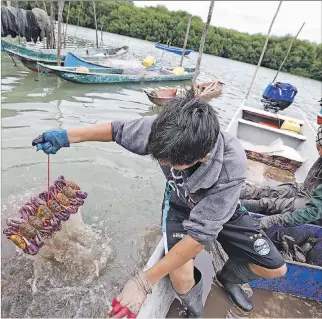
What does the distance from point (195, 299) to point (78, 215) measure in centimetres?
132

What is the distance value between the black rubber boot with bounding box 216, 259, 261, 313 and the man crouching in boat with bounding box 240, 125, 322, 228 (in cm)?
55

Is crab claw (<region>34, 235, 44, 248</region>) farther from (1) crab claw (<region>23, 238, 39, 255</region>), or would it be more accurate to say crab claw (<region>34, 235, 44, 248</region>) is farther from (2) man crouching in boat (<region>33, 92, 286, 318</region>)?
(2) man crouching in boat (<region>33, 92, 286, 318</region>)

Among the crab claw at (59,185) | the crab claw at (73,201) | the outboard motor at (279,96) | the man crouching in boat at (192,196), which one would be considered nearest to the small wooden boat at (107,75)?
the outboard motor at (279,96)

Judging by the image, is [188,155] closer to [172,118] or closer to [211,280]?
[172,118]

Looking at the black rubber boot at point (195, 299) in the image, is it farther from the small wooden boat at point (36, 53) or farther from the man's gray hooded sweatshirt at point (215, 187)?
the small wooden boat at point (36, 53)

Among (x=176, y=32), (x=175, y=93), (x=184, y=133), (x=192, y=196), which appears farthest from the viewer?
(x=176, y=32)

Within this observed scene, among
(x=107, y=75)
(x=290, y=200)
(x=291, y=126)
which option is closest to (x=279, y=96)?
(x=291, y=126)

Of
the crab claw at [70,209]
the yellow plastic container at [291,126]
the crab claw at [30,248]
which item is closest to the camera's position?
the crab claw at [30,248]

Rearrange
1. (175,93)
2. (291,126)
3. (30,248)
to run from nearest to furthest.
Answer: (30,248), (291,126), (175,93)

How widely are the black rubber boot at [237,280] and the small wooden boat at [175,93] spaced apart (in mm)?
4682

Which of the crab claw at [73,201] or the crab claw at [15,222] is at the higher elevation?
the crab claw at [73,201]

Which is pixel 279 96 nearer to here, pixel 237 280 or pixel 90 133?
pixel 237 280

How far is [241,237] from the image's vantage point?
1.85 metres

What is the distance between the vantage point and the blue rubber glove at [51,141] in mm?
1798
